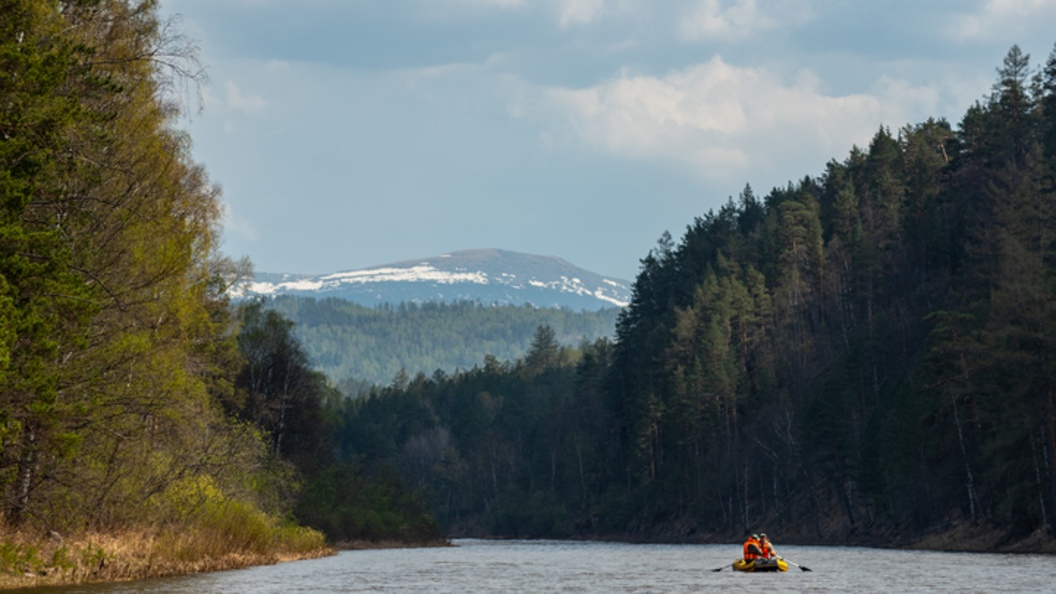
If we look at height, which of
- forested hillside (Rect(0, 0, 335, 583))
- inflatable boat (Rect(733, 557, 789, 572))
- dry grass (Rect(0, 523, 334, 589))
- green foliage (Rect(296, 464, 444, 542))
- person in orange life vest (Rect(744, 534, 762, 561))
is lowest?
green foliage (Rect(296, 464, 444, 542))

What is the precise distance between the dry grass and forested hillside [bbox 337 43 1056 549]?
37909 millimetres

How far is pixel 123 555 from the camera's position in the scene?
93.2 feet

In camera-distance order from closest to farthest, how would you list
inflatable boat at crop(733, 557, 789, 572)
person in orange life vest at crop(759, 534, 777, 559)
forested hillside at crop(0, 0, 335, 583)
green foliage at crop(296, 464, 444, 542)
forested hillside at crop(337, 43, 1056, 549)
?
1. forested hillside at crop(0, 0, 335, 583)
2. inflatable boat at crop(733, 557, 789, 572)
3. person in orange life vest at crop(759, 534, 777, 559)
4. forested hillside at crop(337, 43, 1056, 549)
5. green foliage at crop(296, 464, 444, 542)

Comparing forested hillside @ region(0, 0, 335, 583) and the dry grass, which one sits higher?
forested hillside @ region(0, 0, 335, 583)

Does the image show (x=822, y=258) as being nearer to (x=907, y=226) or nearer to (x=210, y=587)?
(x=907, y=226)

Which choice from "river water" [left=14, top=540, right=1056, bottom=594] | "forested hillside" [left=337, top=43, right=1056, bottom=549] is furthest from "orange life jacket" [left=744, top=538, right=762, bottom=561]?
"forested hillside" [left=337, top=43, right=1056, bottom=549]

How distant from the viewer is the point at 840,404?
82438mm

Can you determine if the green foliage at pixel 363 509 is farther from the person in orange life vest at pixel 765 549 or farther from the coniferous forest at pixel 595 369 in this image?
the person in orange life vest at pixel 765 549

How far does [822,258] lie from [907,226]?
13780mm

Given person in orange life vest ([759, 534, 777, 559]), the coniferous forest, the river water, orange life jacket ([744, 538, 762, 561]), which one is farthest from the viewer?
orange life jacket ([744, 538, 762, 561])

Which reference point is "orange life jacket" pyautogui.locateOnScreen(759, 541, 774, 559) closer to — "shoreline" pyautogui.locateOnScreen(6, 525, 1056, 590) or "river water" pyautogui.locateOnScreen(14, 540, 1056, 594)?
"river water" pyautogui.locateOnScreen(14, 540, 1056, 594)

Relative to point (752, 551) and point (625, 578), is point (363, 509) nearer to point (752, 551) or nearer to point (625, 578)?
point (752, 551)

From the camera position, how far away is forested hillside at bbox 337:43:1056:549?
177ft

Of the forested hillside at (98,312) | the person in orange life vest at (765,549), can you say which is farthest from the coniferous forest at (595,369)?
the person in orange life vest at (765,549)
